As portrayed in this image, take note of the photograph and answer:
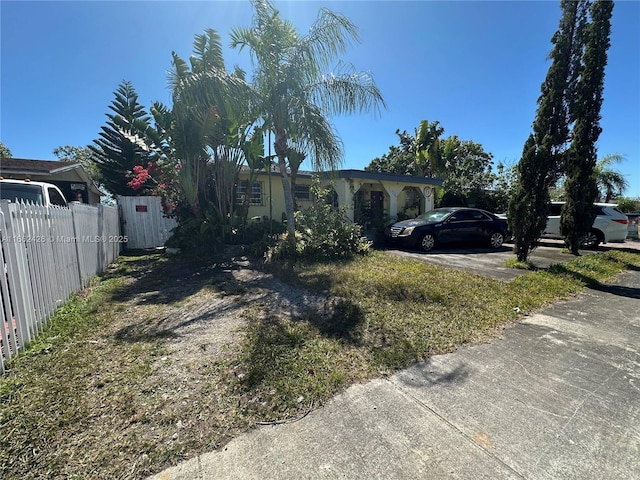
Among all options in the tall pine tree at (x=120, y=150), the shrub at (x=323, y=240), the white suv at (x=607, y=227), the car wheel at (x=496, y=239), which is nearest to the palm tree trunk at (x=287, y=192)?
the shrub at (x=323, y=240)

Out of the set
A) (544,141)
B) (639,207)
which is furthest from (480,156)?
(544,141)

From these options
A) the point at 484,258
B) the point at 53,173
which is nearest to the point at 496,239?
the point at 484,258

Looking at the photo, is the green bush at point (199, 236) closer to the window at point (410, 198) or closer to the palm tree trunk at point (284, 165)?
the palm tree trunk at point (284, 165)

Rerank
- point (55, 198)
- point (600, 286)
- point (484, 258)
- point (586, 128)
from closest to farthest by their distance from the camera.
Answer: point (600, 286), point (55, 198), point (586, 128), point (484, 258)

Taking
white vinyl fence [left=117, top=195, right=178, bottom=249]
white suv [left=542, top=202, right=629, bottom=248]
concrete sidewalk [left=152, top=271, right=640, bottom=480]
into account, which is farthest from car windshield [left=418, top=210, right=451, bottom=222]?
white vinyl fence [left=117, top=195, right=178, bottom=249]

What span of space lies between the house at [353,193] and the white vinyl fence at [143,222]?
3.17 metres

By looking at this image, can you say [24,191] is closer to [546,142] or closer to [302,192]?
[302,192]

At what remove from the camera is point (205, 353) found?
10.2 ft

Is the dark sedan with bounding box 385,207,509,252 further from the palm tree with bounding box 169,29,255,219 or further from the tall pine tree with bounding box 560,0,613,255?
the palm tree with bounding box 169,29,255,219

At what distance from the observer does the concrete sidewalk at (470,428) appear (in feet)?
5.87

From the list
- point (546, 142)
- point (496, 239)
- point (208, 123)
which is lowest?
point (496, 239)

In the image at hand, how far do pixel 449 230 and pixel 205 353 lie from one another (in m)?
9.13

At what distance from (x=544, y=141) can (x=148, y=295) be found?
8909mm

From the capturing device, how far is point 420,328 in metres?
3.75
